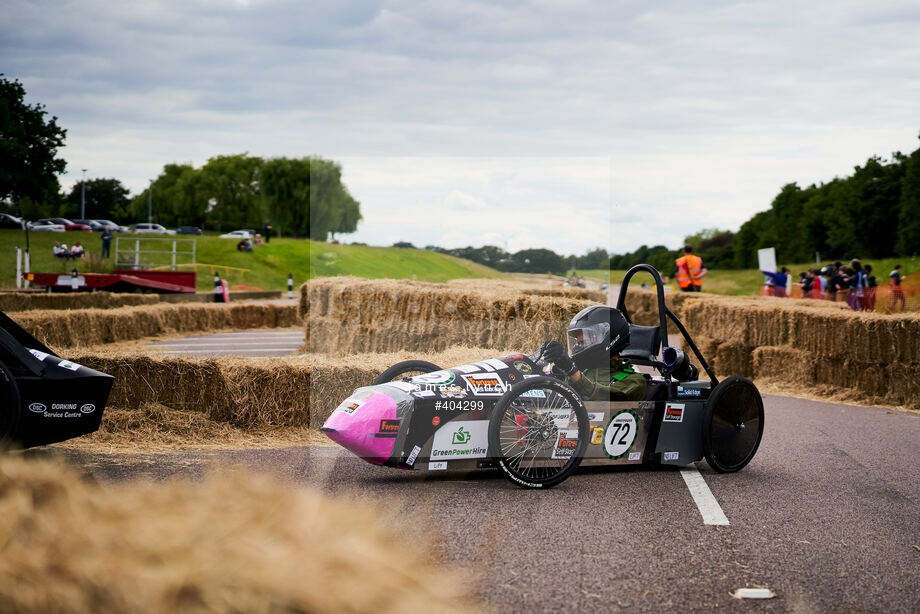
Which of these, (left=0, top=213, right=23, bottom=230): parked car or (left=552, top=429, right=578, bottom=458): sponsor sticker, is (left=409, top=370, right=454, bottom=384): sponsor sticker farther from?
(left=0, top=213, right=23, bottom=230): parked car

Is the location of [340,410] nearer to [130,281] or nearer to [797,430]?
[797,430]

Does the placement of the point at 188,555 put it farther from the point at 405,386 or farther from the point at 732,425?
the point at 732,425

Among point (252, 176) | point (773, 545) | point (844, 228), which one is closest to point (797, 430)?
point (773, 545)

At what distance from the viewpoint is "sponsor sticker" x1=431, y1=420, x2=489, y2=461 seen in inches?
244

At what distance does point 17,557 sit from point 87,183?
447 ft

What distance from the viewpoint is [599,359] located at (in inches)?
273

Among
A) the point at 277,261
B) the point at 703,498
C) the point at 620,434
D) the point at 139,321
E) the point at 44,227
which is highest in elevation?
the point at 44,227

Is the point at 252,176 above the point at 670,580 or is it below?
above

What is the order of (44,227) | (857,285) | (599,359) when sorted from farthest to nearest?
(44,227)
(857,285)
(599,359)

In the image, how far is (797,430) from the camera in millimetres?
9812

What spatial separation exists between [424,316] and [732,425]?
736 centimetres

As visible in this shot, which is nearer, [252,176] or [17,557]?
[17,557]

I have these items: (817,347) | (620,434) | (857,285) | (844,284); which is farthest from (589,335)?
(844,284)

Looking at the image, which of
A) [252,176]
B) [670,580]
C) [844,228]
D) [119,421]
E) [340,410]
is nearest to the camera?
[670,580]
